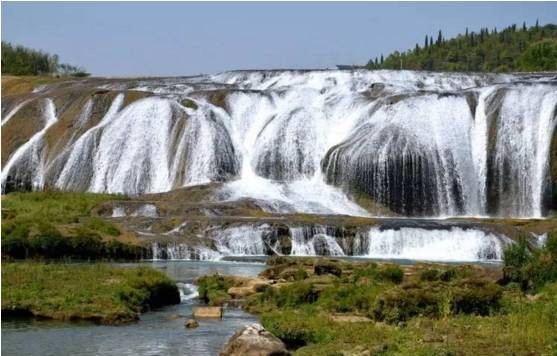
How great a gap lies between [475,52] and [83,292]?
129099 millimetres

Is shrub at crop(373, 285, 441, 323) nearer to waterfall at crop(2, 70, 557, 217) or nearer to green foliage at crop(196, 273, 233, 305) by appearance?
green foliage at crop(196, 273, 233, 305)

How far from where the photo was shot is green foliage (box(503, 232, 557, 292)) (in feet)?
82.8

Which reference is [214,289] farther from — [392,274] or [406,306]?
[406,306]

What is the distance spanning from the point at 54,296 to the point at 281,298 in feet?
18.5

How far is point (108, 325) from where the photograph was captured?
22812 millimetres

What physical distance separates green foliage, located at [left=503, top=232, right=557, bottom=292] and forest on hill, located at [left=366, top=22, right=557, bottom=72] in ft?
356

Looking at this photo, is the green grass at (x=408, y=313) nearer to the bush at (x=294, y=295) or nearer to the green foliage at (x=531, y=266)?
the bush at (x=294, y=295)

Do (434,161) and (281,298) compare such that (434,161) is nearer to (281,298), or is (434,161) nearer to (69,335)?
(281,298)

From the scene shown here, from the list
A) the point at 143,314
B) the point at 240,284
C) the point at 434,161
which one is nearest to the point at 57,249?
the point at 240,284

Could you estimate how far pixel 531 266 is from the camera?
25812 millimetres

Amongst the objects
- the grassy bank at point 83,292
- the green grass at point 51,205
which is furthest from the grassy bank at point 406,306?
the green grass at point 51,205

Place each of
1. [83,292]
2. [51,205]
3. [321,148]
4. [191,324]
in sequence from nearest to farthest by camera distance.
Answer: [191,324]
[83,292]
[51,205]
[321,148]

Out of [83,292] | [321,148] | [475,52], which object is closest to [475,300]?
[83,292]

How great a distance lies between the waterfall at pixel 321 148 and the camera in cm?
5878
